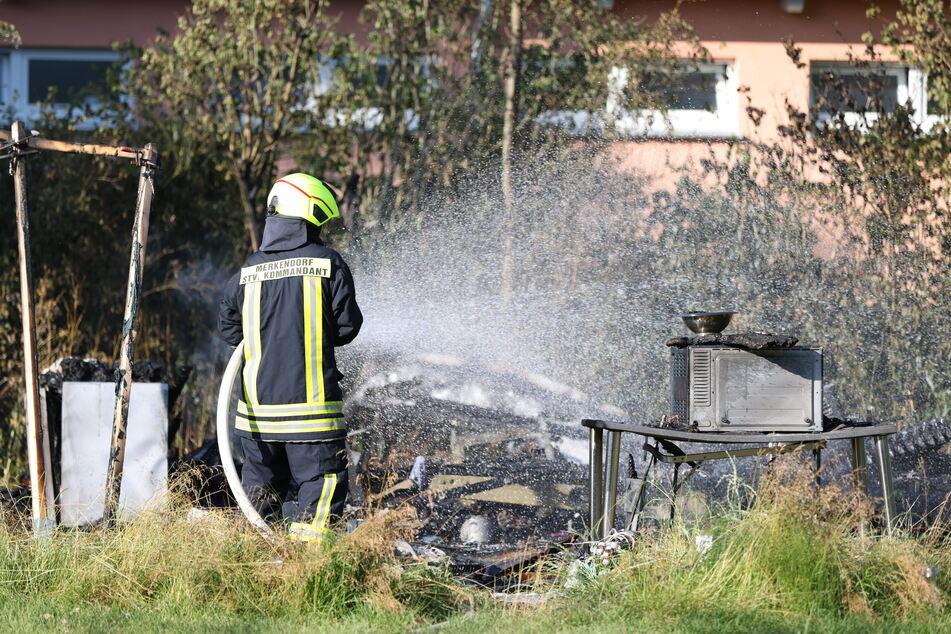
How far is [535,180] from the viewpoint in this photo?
28.7 feet

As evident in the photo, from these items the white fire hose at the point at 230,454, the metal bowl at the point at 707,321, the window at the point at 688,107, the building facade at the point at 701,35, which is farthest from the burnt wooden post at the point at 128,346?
the building facade at the point at 701,35

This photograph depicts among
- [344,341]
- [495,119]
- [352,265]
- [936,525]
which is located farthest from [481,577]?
[495,119]

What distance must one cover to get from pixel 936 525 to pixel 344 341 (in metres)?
2.65

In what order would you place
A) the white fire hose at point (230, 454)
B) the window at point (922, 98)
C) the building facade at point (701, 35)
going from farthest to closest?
the building facade at point (701, 35) → the window at point (922, 98) → the white fire hose at point (230, 454)

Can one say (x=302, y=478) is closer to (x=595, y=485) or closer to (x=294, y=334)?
(x=294, y=334)

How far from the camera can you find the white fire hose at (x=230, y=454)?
4.64 meters

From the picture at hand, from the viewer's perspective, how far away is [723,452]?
194 inches

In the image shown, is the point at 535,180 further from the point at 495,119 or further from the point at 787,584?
the point at 787,584

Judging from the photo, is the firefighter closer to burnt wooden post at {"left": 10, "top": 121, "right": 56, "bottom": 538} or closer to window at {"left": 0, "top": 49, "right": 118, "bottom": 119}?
burnt wooden post at {"left": 10, "top": 121, "right": 56, "bottom": 538}

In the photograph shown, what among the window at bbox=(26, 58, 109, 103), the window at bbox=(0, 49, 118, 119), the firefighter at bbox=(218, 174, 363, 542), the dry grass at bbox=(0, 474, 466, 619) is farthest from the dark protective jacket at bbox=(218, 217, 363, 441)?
the window at bbox=(26, 58, 109, 103)

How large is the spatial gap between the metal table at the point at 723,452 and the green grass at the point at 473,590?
0.26m

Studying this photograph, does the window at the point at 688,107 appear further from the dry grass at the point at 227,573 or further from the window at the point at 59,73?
the window at the point at 59,73

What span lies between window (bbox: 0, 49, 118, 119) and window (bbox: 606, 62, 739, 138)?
212 inches

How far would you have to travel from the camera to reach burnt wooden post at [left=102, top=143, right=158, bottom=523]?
16.6ft
